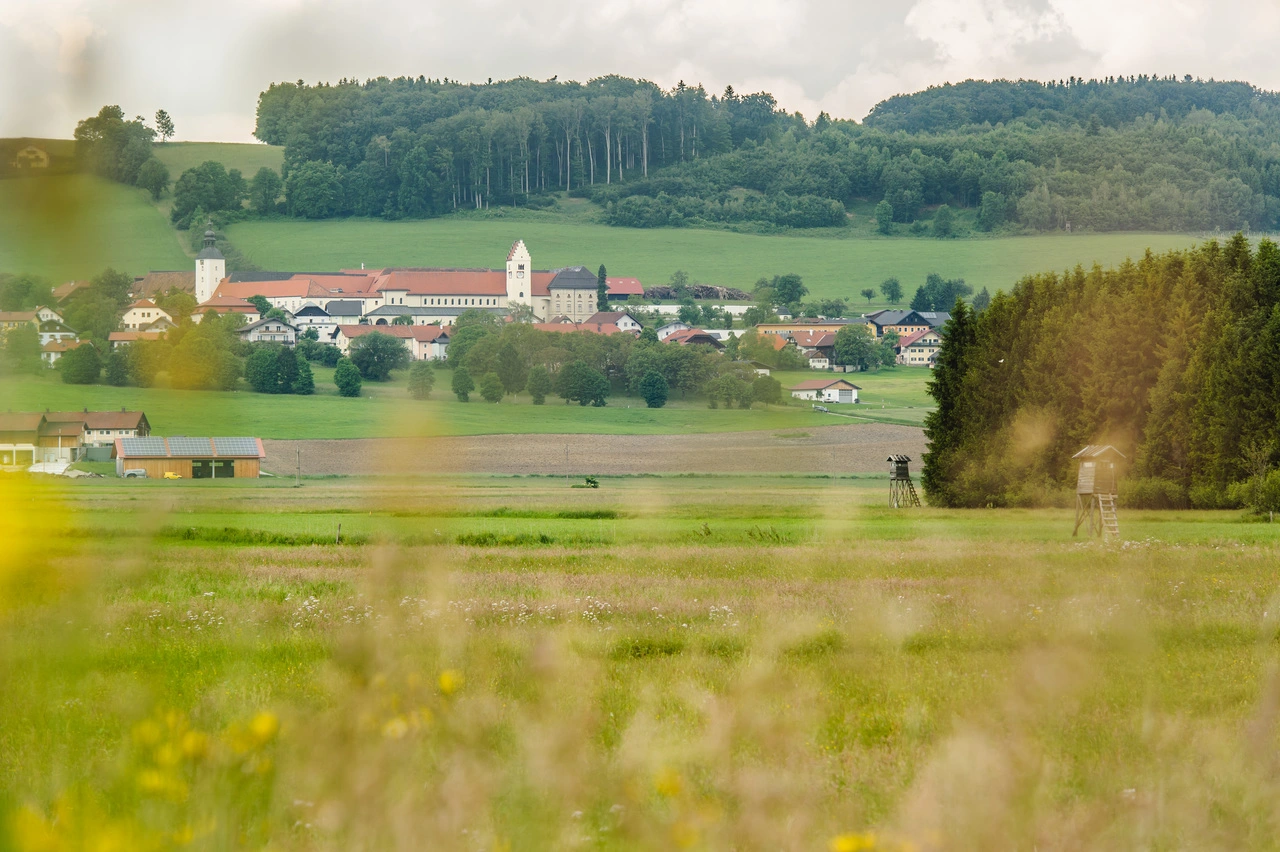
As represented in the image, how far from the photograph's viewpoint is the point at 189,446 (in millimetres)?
69000

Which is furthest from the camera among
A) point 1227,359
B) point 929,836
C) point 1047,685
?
point 1227,359

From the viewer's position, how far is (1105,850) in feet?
17.9

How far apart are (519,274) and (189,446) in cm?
12435

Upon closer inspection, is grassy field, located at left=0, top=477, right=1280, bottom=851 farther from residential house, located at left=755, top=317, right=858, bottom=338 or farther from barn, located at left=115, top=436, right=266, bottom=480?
residential house, located at left=755, top=317, right=858, bottom=338

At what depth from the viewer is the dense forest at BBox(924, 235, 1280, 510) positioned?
1475 inches

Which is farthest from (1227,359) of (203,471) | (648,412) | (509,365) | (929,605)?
(509,365)

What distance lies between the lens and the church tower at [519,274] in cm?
18662

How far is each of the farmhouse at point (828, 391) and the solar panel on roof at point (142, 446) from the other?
55.8 metres

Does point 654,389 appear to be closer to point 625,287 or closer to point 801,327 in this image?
point 801,327

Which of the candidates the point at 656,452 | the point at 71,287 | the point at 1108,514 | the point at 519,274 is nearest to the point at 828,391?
the point at 656,452

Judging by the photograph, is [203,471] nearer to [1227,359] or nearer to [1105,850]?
[1227,359]

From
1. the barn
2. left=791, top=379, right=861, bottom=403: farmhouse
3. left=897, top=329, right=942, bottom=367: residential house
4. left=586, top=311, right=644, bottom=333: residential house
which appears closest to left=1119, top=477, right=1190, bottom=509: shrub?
the barn

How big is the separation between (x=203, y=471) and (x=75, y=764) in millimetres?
66062

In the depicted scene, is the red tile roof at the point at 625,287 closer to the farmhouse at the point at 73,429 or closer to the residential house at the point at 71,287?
the farmhouse at the point at 73,429
